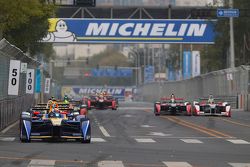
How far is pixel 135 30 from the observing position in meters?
59.2

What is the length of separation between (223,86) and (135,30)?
9.26 metres

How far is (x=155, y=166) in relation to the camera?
542 inches

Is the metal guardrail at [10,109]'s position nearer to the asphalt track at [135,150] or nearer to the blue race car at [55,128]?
the asphalt track at [135,150]

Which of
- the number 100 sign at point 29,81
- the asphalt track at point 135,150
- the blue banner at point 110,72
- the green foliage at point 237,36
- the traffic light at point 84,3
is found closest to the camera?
the asphalt track at point 135,150

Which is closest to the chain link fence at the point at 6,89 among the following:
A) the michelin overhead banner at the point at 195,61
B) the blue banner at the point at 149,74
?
the michelin overhead banner at the point at 195,61

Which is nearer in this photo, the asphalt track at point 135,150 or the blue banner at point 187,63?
the asphalt track at point 135,150

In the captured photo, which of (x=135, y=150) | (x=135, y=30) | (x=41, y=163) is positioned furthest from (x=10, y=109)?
(x=135, y=30)

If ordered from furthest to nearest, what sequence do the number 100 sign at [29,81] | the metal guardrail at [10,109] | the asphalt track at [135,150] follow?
the number 100 sign at [29,81], the metal guardrail at [10,109], the asphalt track at [135,150]

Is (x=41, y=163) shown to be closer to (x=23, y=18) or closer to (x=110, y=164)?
(x=110, y=164)

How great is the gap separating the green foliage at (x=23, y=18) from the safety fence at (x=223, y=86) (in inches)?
681

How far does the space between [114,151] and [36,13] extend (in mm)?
13517

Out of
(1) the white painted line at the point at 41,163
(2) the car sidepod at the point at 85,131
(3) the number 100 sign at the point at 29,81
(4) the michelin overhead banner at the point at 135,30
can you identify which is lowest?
(1) the white painted line at the point at 41,163

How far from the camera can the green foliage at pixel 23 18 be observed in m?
28.1

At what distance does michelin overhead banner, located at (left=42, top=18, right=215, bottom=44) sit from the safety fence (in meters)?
4.17
